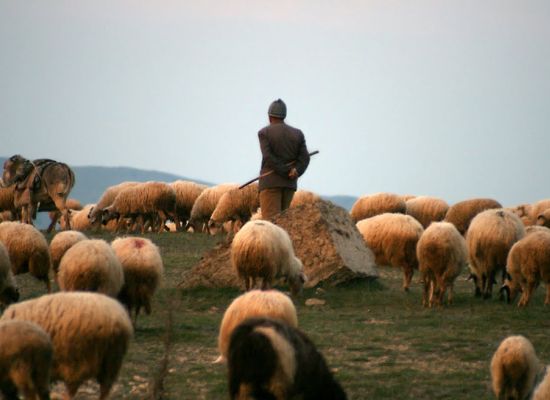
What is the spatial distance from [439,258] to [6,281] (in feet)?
19.5

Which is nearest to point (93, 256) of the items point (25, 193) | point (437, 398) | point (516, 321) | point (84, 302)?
point (84, 302)

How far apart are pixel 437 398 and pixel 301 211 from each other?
8639 millimetres

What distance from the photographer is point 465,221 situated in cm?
2997

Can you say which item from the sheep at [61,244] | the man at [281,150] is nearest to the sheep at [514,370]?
the sheep at [61,244]

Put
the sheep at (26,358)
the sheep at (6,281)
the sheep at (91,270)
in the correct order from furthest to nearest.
A: 1. the sheep at (6,281)
2. the sheep at (91,270)
3. the sheep at (26,358)

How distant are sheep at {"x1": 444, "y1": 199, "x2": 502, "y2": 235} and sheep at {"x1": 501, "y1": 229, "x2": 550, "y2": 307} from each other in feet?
44.0

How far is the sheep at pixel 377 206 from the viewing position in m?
34.8

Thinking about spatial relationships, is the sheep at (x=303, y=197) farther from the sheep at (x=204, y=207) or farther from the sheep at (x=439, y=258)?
the sheep at (x=439, y=258)

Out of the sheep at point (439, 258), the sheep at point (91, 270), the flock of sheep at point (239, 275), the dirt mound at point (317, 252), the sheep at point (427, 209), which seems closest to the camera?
the flock of sheep at point (239, 275)

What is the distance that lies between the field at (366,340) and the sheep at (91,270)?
0.69 metres

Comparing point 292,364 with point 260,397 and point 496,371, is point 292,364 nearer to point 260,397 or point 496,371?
point 260,397

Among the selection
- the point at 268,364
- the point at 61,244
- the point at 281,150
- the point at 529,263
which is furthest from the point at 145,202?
the point at 268,364

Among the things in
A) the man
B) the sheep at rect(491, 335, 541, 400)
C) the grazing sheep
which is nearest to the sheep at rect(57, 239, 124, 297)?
the grazing sheep

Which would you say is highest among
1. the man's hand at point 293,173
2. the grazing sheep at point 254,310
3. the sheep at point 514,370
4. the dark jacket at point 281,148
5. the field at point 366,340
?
the dark jacket at point 281,148
